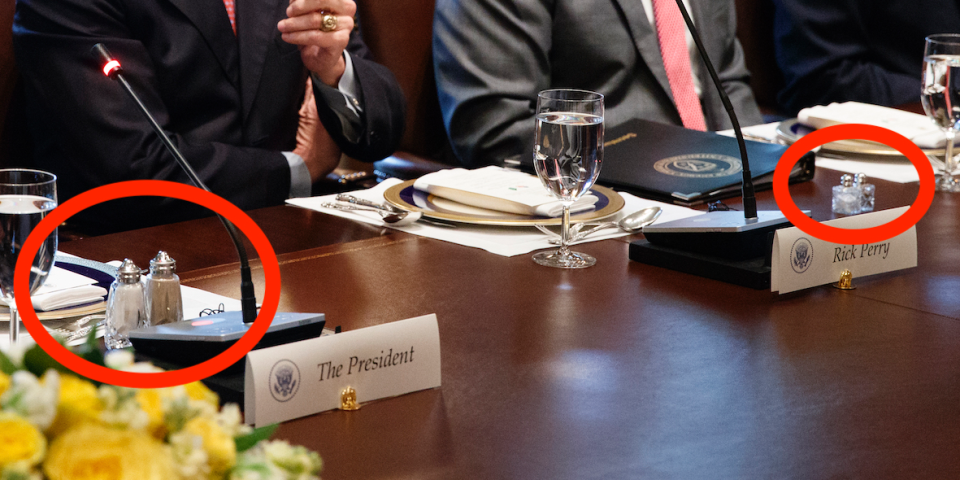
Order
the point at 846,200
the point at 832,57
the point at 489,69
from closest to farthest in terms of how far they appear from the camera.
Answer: the point at 846,200 < the point at 489,69 < the point at 832,57

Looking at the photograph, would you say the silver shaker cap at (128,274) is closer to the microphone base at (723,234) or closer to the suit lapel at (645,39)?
the microphone base at (723,234)

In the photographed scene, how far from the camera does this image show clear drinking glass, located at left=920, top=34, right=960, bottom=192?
1.38 m

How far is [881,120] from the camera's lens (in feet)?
5.49

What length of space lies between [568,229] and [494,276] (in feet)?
0.37

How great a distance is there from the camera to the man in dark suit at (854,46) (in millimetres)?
2752

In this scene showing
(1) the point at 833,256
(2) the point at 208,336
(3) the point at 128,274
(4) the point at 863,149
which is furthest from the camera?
(4) the point at 863,149

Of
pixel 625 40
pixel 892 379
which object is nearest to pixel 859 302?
pixel 892 379

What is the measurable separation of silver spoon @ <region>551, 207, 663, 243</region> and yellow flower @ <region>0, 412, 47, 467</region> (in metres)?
0.86

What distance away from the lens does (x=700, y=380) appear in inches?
28.2

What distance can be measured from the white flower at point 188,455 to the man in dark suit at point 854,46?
8.76 ft

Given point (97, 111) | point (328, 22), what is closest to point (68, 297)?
point (97, 111)

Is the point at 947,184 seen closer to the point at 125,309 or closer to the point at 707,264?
the point at 707,264

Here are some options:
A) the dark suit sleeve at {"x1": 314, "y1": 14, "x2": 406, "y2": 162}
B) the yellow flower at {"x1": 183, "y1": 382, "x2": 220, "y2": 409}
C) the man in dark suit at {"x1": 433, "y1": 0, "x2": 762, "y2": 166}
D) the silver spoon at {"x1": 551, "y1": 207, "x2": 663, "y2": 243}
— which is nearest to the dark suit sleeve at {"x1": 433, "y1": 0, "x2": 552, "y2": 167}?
the man in dark suit at {"x1": 433, "y1": 0, "x2": 762, "y2": 166}

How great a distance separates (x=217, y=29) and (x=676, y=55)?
956 mm
